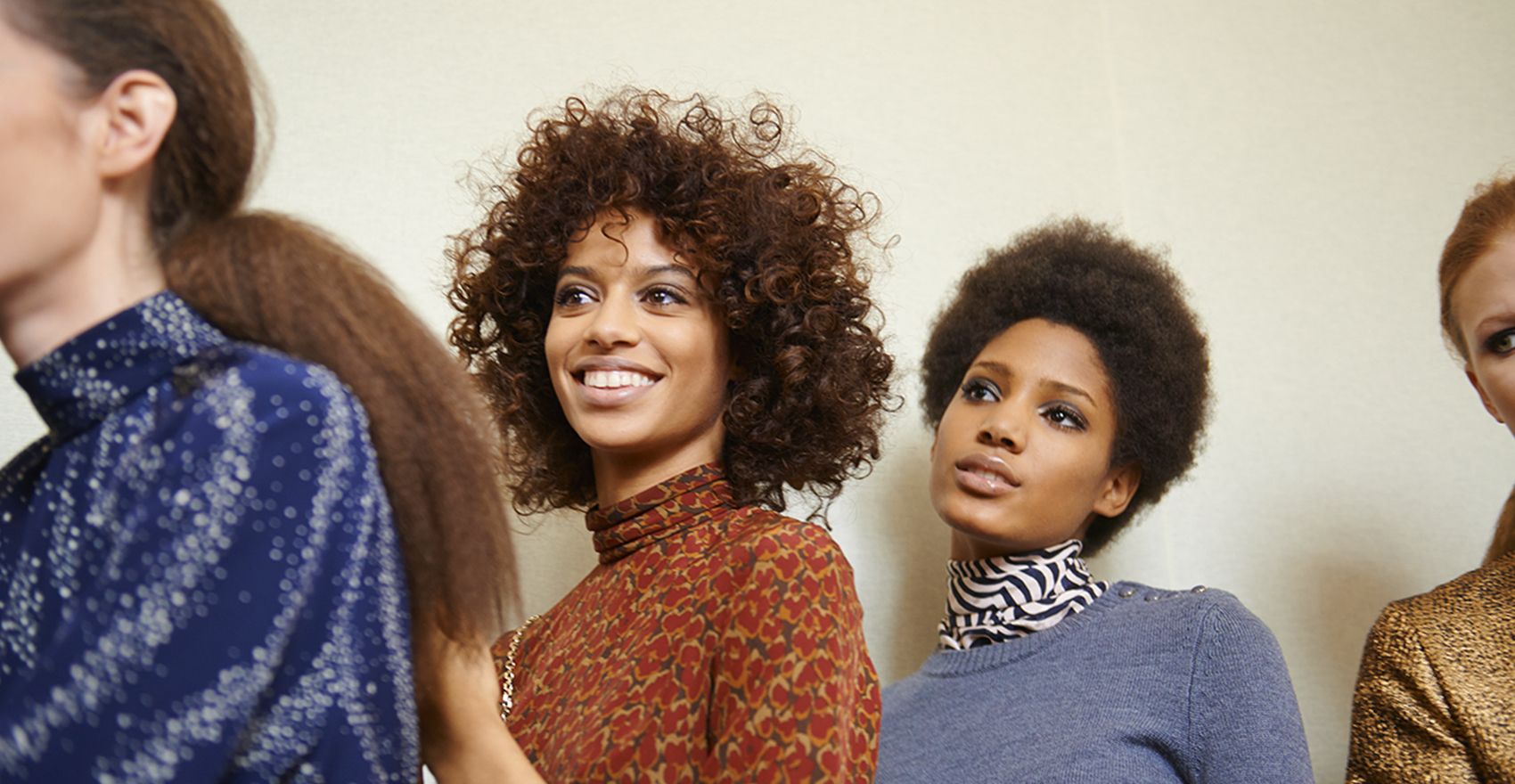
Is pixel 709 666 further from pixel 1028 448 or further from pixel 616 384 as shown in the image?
pixel 1028 448

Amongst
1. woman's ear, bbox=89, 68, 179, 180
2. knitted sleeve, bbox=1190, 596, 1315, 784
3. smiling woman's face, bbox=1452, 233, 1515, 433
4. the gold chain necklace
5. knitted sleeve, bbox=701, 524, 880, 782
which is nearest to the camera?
woman's ear, bbox=89, 68, 179, 180

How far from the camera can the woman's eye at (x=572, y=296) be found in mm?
1558

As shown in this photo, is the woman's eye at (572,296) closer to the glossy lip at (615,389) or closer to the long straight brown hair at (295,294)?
the glossy lip at (615,389)

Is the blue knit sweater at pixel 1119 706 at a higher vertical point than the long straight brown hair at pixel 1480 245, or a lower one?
lower

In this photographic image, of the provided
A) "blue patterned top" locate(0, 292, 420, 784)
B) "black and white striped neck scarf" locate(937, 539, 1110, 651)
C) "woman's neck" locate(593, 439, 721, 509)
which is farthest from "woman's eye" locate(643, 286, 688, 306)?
"black and white striped neck scarf" locate(937, 539, 1110, 651)

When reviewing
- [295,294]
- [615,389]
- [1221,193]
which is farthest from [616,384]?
[1221,193]

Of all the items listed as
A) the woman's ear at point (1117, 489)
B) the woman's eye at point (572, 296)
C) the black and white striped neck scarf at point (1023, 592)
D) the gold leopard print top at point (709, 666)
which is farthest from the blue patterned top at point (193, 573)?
the woman's ear at point (1117, 489)

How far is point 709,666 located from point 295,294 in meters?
0.52

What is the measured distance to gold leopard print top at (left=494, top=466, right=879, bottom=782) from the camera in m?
1.22

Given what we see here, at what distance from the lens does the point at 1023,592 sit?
2.01m

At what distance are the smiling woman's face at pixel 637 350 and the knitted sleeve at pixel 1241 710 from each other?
0.70 m

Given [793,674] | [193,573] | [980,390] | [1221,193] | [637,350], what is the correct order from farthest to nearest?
[1221,193], [980,390], [637,350], [793,674], [193,573]

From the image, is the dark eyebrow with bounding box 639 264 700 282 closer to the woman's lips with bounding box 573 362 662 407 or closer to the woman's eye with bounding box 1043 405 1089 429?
the woman's lips with bounding box 573 362 662 407

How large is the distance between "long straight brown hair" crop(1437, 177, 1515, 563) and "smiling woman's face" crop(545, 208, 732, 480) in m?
1.06
